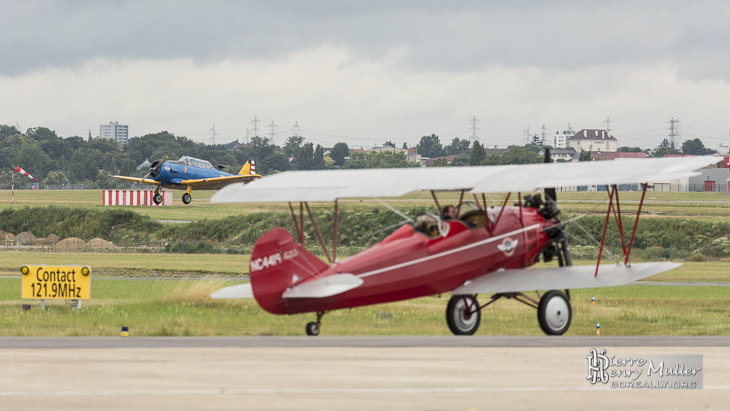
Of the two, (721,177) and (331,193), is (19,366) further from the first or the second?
(721,177)

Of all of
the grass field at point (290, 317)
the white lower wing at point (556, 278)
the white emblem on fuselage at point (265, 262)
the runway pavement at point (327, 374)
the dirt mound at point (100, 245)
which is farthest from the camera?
the dirt mound at point (100, 245)

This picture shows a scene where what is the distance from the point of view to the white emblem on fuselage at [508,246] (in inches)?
909

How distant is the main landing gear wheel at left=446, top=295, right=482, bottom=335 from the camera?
2241cm

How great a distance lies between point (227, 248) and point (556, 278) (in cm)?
4651

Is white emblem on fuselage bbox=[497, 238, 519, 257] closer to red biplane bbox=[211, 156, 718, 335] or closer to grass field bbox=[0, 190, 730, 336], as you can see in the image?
red biplane bbox=[211, 156, 718, 335]

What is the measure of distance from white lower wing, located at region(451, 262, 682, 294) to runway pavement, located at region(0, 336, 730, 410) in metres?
1.29

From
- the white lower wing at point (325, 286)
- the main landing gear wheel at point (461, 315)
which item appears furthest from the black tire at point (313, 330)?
the main landing gear wheel at point (461, 315)

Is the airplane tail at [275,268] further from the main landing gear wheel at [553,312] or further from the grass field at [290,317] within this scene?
the main landing gear wheel at [553,312]

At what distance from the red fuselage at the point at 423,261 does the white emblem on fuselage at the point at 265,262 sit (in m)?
0.11

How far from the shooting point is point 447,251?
72.6ft

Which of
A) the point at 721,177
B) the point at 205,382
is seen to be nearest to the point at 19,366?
the point at 205,382

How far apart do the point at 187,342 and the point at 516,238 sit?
305 inches

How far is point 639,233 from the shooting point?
7350cm

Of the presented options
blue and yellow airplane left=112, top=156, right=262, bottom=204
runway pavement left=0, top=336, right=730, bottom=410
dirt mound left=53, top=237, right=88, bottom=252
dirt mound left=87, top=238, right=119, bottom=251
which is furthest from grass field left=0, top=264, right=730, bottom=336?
blue and yellow airplane left=112, top=156, right=262, bottom=204
